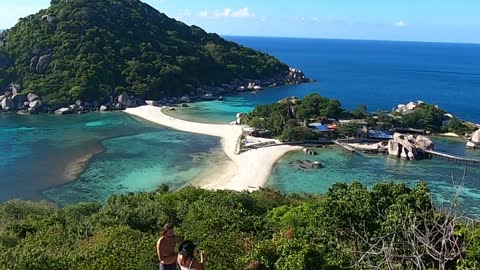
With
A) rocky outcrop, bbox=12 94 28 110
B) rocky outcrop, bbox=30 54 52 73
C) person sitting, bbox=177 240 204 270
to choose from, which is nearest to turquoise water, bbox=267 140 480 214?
person sitting, bbox=177 240 204 270

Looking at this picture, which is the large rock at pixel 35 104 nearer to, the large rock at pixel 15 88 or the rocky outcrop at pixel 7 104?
the rocky outcrop at pixel 7 104

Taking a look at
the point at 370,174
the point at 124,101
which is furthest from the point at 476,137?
the point at 124,101

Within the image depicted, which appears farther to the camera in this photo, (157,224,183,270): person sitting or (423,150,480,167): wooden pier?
(423,150,480,167): wooden pier

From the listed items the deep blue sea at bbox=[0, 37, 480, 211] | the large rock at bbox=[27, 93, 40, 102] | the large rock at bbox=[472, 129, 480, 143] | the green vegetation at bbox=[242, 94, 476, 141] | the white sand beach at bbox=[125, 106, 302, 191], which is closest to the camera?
the deep blue sea at bbox=[0, 37, 480, 211]

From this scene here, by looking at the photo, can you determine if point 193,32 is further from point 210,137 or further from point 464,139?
point 464,139

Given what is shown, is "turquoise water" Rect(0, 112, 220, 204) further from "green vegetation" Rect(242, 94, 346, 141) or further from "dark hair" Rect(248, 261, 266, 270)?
"dark hair" Rect(248, 261, 266, 270)

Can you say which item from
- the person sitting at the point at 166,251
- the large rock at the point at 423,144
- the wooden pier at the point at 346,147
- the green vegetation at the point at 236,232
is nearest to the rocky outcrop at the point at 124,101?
the wooden pier at the point at 346,147

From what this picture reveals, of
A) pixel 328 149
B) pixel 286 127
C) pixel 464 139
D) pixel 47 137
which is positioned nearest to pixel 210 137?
pixel 286 127
